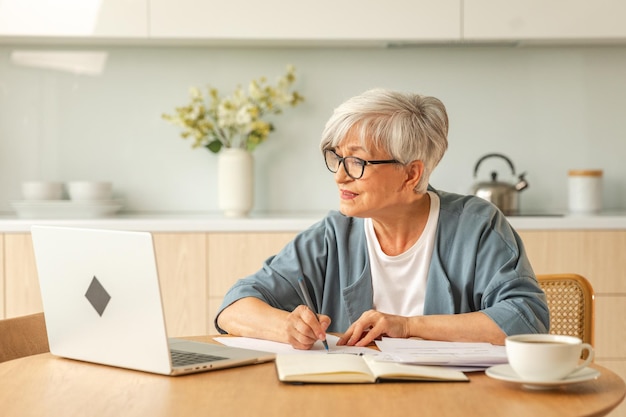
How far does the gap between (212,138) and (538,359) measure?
2762 millimetres

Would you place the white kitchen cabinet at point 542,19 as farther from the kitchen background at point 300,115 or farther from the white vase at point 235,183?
the white vase at point 235,183

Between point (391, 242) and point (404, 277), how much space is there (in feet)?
0.35

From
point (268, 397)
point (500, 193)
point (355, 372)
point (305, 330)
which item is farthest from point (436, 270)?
point (500, 193)

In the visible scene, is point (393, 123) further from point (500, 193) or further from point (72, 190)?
point (72, 190)

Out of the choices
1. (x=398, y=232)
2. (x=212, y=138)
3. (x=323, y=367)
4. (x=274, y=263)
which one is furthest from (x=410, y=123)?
(x=212, y=138)

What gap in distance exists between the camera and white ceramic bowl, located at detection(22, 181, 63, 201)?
3764 mm

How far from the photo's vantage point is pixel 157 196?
4.03 meters

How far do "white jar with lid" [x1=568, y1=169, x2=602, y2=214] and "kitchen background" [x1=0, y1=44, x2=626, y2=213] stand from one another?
221 millimetres

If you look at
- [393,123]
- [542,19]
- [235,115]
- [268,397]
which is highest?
[542,19]

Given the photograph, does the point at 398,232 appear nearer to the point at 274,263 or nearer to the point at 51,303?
the point at 274,263

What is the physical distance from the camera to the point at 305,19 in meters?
3.58

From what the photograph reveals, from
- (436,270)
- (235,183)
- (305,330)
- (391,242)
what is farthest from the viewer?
(235,183)

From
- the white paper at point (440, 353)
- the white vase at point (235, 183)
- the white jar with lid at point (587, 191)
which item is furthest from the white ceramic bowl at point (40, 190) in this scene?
the white paper at point (440, 353)

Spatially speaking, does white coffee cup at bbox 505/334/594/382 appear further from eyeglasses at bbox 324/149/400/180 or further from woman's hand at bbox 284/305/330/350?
eyeglasses at bbox 324/149/400/180
